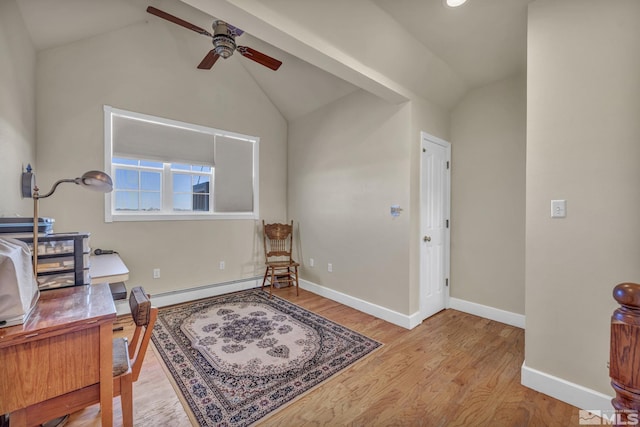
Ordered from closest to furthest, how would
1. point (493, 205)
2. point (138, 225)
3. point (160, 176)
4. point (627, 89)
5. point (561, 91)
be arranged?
1. point (627, 89)
2. point (561, 91)
3. point (493, 205)
4. point (138, 225)
5. point (160, 176)

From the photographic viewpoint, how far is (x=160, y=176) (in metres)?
3.55

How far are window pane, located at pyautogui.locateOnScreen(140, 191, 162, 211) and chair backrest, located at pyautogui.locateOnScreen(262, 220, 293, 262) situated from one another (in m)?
1.48

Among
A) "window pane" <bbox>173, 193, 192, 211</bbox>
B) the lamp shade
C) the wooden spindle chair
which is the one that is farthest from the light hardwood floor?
the wooden spindle chair

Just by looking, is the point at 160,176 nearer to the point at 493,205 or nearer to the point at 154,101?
Result: the point at 154,101

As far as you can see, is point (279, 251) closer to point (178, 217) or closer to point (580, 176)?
point (178, 217)

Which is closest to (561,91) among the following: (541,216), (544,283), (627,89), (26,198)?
(627,89)

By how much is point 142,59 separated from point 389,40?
9.56ft

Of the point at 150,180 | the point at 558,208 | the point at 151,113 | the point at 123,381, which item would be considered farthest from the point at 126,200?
the point at 558,208

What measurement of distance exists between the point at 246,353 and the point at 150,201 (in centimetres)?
236

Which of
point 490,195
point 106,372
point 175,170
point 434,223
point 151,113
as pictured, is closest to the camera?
point 106,372

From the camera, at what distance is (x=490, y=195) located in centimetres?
311

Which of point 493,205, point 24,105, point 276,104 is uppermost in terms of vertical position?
point 276,104

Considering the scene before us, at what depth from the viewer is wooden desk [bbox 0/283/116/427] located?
3.14 feet

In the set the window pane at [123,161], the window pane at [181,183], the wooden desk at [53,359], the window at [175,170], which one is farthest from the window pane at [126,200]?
the wooden desk at [53,359]
